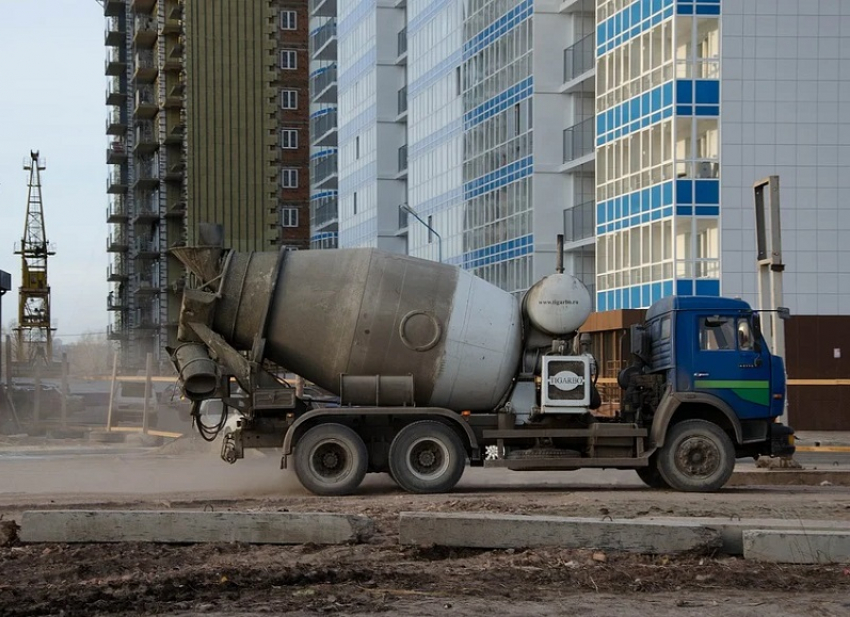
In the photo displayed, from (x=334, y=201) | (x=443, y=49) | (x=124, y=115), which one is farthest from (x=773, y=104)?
(x=124, y=115)

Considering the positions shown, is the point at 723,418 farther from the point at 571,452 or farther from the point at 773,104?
the point at 773,104

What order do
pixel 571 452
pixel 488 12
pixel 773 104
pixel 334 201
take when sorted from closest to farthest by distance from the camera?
pixel 571 452 → pixel 773 104 → pixel 488 12 → pixel 334 201

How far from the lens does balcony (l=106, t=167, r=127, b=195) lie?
118444 millimetres

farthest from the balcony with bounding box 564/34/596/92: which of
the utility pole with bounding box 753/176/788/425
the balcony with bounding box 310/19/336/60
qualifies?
the balcony with bounding box 310/19/336/60

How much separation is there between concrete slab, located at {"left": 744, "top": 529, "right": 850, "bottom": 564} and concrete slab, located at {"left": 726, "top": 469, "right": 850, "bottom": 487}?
10734mm

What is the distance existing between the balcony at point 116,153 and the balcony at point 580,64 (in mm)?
65615

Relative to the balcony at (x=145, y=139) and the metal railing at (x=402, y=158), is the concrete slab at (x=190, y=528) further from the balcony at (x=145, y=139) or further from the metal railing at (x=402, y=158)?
the balcony at (x=145, y=139)

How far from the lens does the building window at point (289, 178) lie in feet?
363

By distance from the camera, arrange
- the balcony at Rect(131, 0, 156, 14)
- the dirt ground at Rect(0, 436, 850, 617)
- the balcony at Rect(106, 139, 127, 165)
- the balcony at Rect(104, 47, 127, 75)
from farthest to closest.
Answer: the balcony at Rect(104, 47, 127, 75)
the balcony at Rect(106, 139, 127, 165)
the balcony at Rect(131, 0, 156, 14)
the dirt ground at Rect(0, 436, 850, 617)

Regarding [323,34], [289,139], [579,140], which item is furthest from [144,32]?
[579,140]

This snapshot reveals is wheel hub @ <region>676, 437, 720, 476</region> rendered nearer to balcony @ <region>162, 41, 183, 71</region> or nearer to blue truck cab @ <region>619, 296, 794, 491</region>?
blue truck cab @ <region>619, 296, 794, 491</region>

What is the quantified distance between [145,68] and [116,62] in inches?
703

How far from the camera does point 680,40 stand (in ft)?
155

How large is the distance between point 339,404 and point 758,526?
858 cm
